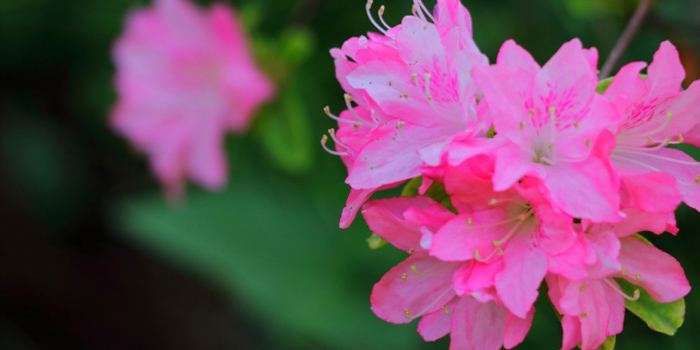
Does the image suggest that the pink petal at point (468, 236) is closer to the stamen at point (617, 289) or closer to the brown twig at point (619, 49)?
the stamen at point (617, 289)

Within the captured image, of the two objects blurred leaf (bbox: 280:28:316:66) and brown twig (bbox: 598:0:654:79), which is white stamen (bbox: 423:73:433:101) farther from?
blurred leaf (bbox: 280:28:316:66)

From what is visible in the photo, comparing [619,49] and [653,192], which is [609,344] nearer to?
[653,192]

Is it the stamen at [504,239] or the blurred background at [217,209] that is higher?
the blurred background at [217,209]

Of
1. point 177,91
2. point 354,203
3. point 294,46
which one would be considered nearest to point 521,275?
point 354,203

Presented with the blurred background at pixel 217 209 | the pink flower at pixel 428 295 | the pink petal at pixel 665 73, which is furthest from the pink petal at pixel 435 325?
the blurred background at pixel 217 209

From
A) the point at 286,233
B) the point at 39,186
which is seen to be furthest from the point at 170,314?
the point at 286,233

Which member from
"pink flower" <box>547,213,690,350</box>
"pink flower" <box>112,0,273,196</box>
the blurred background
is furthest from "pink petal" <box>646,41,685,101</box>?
"pink flower" <box>112,0,273,196</box>

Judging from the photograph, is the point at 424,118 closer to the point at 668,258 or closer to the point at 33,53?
the point at 668,258
